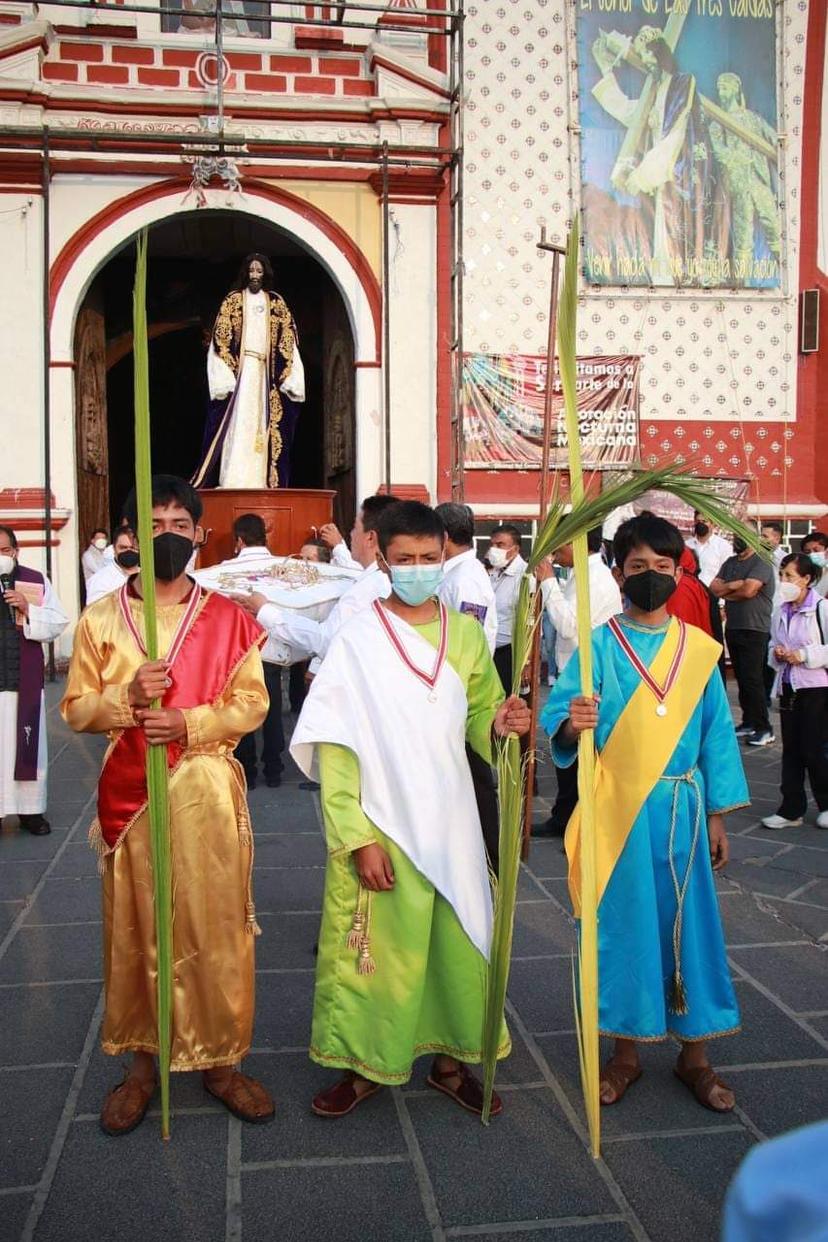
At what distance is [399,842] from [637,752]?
0.70 metres

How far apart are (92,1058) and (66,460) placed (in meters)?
8.85

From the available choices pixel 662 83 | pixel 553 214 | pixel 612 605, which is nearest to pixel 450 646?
pixel 612 605

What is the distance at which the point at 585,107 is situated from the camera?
11.6 meters

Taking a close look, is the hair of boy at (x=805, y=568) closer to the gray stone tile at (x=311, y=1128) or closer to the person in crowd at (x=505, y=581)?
the person in crowd at (x=505, y=581)

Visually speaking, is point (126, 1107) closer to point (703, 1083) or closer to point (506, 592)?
point (703, 1083)

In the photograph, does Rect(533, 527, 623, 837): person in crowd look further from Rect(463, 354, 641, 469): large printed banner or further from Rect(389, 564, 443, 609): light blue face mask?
Rect(463, 354, 641, 469): large printed banner

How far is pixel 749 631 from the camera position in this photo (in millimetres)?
8148

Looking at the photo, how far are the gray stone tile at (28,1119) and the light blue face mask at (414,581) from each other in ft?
5.46

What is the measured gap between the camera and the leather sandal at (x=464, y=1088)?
279 cm

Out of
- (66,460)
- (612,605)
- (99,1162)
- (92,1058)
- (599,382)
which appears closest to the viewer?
(99,1162)

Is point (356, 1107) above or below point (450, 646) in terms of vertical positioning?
below

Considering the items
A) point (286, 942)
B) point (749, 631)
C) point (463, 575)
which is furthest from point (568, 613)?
point (749, 631)

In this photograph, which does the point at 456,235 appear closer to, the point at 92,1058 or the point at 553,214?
the point at 553,214

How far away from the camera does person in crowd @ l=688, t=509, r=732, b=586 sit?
10.4 m
